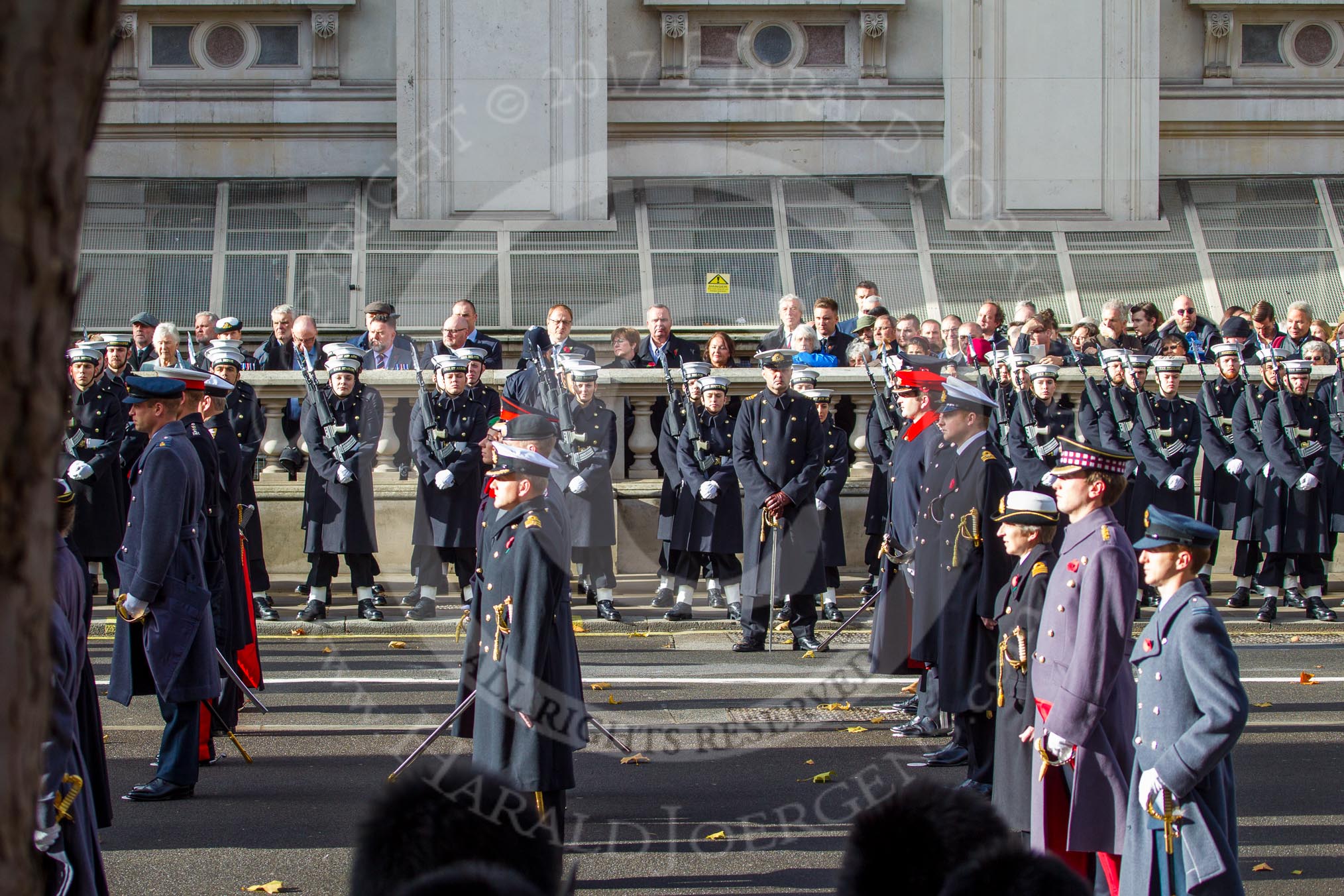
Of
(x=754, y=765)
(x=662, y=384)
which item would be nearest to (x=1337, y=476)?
(x=662, y=384)

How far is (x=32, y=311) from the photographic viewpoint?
4.55ft

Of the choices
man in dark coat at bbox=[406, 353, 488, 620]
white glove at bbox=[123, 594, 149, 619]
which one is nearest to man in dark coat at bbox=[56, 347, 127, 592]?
man in dark coat at bbox=[406, 353, 488, 620]

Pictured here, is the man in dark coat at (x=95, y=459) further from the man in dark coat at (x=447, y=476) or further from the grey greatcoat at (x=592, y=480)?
the grey greatcoat at (x=592, y=480)

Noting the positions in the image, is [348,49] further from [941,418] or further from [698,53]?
[941,418]

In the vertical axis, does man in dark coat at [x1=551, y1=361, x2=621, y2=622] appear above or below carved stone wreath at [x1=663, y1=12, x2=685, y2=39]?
below

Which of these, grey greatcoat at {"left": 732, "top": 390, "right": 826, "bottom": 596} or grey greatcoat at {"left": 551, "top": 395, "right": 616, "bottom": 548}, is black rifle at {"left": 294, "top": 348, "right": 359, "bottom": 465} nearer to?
grey greatcoat at {"left": 551, "top": 395, "right": 616, "bottom": 548}

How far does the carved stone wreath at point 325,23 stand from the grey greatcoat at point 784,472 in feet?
33.7

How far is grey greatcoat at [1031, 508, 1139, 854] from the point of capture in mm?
4898

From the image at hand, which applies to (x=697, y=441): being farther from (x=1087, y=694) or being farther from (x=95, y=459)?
(x=1087, y=694)

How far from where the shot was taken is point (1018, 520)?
5.94 m

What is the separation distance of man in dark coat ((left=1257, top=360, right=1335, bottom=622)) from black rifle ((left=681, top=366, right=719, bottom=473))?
452cm

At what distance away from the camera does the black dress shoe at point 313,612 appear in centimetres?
1134

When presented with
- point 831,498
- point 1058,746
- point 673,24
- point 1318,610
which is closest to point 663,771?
point 1058,746

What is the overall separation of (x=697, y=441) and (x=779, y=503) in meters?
1.35
